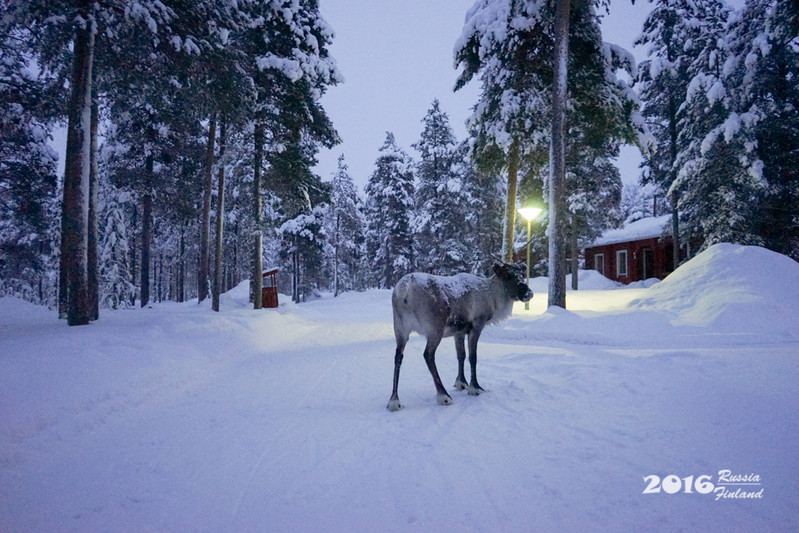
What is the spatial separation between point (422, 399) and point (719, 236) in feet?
71.7

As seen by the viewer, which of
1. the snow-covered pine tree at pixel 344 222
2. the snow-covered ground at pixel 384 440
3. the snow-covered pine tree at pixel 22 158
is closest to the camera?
the snow-covered ground at pixel 384 440

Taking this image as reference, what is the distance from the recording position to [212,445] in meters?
3.63

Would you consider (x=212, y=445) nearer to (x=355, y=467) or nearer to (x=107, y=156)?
(x=355, y=467)

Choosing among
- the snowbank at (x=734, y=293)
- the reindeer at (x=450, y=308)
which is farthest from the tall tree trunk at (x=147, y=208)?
the snowbank at (x=734, y=293)

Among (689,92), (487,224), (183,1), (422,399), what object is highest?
(689,92)

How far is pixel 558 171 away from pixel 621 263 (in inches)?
1111

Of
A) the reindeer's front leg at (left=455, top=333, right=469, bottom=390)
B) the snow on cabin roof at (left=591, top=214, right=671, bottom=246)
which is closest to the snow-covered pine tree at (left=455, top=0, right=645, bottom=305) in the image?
the reindeer's front leg at (left=455, top=333, right=469, bottom=390)

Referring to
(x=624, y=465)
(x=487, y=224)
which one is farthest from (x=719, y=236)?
(x=624, y=465)

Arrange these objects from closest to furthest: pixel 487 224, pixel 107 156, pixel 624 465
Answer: pixel 624 465 < pixel 107 156 < pixel 487 224

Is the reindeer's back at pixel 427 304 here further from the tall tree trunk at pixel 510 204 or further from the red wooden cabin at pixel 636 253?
the red wooden cabin at pixel 636 253

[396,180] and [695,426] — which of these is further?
[396,180]

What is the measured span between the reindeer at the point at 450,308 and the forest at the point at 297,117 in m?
7.80

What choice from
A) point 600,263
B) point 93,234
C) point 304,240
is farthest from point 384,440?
point 600,263

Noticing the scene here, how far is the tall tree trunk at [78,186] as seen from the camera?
8023 mm
